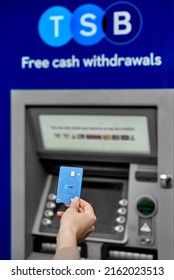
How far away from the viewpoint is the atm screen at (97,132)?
1.90m

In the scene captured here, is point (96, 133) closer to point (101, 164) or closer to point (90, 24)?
point (101, 164)

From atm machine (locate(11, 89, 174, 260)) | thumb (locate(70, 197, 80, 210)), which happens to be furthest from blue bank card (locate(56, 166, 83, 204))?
atm machine (locate(11, 89, 174, 260))

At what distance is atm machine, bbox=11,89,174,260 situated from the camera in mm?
1857

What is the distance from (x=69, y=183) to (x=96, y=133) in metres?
0.90

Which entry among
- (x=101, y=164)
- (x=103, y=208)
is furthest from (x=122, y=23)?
(x=103, y=208)

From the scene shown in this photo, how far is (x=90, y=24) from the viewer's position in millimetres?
1953

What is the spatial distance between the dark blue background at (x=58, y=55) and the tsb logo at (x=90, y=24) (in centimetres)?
2

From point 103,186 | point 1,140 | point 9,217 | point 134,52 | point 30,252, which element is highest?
point 134,52

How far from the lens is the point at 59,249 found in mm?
1016

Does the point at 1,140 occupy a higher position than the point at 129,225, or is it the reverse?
the point at 1,140

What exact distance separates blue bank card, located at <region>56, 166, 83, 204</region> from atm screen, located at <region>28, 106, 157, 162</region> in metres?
0.86
